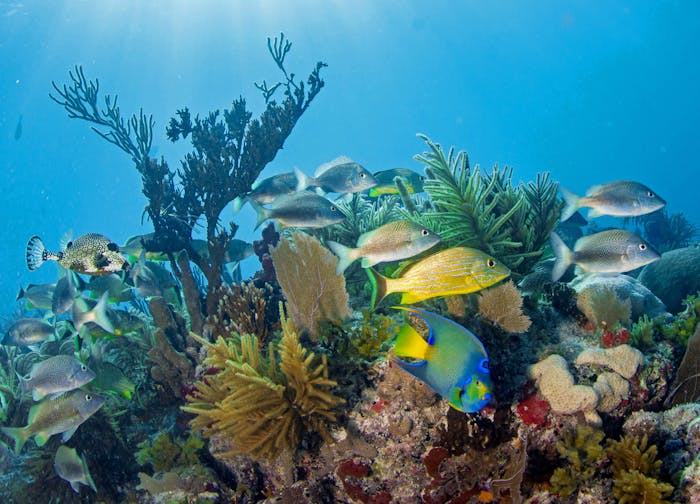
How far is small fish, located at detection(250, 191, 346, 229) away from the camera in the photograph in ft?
15.0

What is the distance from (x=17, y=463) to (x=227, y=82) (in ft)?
416

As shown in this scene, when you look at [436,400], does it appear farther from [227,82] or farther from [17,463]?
[227,82]

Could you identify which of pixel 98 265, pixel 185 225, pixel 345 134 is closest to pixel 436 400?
pixel 98 265

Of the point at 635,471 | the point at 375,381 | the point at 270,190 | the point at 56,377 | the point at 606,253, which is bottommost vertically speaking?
the point at 635,471

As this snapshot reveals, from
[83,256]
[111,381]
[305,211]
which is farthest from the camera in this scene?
[111,381]

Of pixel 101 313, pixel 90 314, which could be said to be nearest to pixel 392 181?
pixel 101 313

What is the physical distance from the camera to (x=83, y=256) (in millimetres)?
4379

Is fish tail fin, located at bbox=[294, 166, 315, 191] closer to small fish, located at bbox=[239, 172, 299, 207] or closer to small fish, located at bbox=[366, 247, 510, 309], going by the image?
small fish, located at bbox=[239, 172, 299, 207]

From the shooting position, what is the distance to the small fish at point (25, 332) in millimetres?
6262

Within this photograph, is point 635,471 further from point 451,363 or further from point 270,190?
point 270,190

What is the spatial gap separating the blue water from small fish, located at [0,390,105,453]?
7730cm

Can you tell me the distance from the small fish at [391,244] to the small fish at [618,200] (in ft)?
6.27

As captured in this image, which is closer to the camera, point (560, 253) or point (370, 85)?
point (560, 253)

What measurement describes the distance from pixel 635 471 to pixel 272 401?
2571 mm
